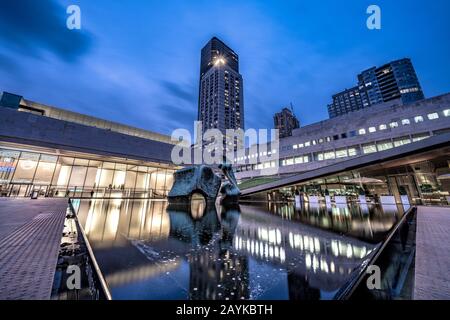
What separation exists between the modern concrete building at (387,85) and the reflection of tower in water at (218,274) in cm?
10236

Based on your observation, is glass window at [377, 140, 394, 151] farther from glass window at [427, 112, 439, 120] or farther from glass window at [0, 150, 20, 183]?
glass window at [0, 150, 20, 183]

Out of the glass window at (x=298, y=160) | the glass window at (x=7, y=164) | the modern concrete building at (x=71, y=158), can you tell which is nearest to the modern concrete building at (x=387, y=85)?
the glass window at (x=298, y=160)

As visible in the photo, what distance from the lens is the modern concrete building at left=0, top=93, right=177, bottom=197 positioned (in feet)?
58.7

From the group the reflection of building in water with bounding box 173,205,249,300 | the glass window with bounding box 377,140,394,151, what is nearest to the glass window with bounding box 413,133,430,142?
the glass window with bounding box 377,140,394,151

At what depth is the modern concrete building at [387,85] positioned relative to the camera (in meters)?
82.2

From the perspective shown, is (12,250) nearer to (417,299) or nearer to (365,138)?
(417,299)

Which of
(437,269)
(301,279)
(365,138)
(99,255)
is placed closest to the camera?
(437,269)

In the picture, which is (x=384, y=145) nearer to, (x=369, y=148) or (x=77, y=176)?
(x=369, y=148)

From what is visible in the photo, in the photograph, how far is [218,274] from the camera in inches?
89.6

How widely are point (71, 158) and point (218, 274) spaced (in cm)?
2702

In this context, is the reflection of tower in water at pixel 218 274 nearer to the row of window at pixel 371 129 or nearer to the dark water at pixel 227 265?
the dark water at pixel 227 265
